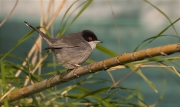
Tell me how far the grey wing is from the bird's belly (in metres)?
0.01

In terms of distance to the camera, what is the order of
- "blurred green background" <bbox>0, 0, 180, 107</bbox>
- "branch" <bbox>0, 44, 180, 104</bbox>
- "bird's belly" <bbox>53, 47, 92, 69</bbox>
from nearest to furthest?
"branch" <bbox>0, 44, 180, 104</bbox> → "bird's belly" <bbox>53, 47, 92, 69</bbox> → "blurred green background" <bbox>0, 0, 180, 107</bbox>

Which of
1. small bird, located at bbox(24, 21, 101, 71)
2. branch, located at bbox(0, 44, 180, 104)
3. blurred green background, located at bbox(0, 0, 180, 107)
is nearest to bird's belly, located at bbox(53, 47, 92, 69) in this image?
small bird, located at bbox(24, 21, 101, 71)

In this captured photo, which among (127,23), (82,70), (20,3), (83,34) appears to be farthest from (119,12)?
(82,70)

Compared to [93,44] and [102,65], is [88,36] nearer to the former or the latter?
[93,44]

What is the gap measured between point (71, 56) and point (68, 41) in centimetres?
5

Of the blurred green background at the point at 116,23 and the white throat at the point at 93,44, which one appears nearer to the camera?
the white throat at the point at 93,44

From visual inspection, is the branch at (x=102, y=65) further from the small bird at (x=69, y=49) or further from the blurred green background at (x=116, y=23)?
the blurred green background at (x=116, y=23)

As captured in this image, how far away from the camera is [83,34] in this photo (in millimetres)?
1125

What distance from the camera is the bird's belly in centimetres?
102

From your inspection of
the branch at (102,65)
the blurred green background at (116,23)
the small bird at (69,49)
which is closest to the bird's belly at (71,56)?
the small bird at (69,49)

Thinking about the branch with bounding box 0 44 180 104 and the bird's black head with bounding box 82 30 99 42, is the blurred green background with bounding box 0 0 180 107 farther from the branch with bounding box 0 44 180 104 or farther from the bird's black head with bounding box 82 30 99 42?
the branch with bounding box 0 44 180 104

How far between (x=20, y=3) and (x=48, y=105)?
28.7 inches

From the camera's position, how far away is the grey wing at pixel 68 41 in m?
1.02

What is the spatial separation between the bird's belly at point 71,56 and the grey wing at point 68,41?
1 centimetres
